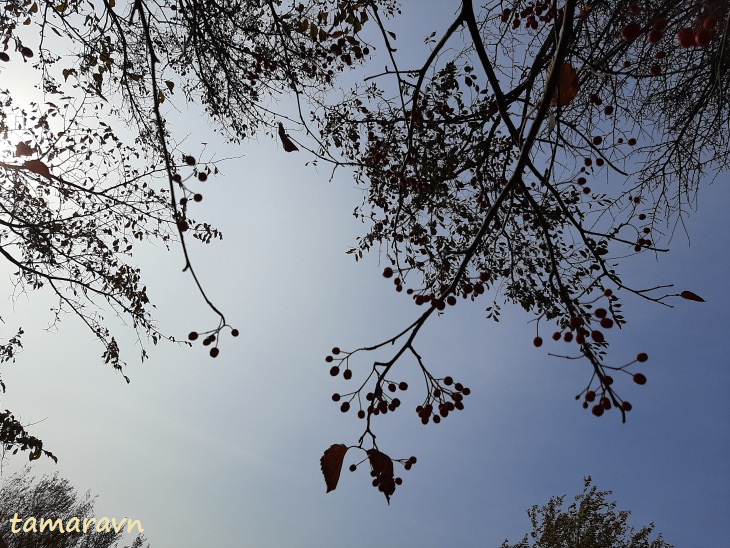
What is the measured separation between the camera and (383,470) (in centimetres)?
221

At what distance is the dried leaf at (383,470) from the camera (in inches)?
84.9

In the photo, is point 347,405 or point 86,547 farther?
point 86,547

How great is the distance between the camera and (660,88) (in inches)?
220

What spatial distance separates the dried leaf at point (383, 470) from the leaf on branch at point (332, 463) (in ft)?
0.65

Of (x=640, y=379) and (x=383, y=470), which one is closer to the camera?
(x=640, y=379)

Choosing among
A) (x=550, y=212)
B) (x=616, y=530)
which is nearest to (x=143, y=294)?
(x=550, y=212)

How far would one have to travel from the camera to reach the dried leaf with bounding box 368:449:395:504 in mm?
2157

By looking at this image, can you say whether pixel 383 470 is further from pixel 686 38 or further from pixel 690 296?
pixel 686 38

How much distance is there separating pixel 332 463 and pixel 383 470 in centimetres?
29

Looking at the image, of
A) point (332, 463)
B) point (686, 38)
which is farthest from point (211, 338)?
point (686, 38)

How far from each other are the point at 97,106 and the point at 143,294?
2282 mm

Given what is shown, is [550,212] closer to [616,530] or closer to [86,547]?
[616,530]

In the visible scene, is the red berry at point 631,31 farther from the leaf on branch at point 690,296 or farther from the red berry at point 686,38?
the leaf on branch at point 690,296

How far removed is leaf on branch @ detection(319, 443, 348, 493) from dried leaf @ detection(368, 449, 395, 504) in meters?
0.20
